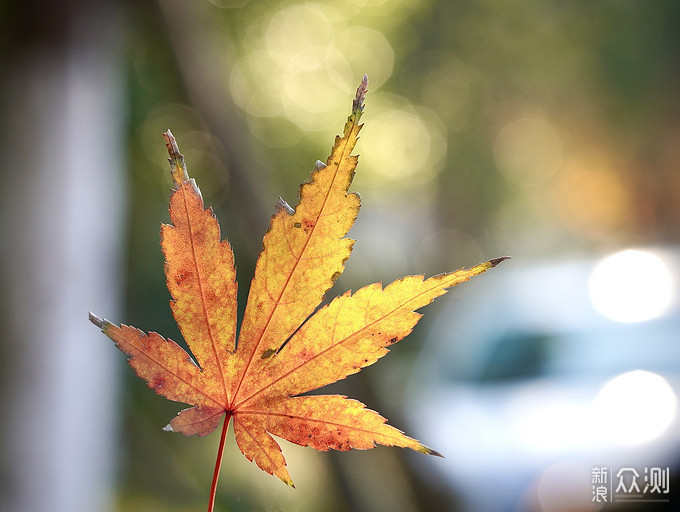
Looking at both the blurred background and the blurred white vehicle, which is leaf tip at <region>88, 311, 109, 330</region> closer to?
the blurred background

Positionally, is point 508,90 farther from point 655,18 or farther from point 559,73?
point 655,18

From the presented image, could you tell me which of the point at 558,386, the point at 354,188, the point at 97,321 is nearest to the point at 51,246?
the point at 97,321

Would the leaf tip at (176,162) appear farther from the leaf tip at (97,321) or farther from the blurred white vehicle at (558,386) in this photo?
the blurred white vehicle at (558,386)

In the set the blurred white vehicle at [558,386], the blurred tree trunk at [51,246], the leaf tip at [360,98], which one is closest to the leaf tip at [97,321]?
the leaf tip at [360,98]

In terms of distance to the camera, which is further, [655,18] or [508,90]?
[508,90]

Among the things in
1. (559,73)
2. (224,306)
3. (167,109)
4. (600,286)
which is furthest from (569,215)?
(224,306)

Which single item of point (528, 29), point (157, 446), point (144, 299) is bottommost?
point (157, 446)

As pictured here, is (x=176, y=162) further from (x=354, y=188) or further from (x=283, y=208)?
(x=354, y=188)
